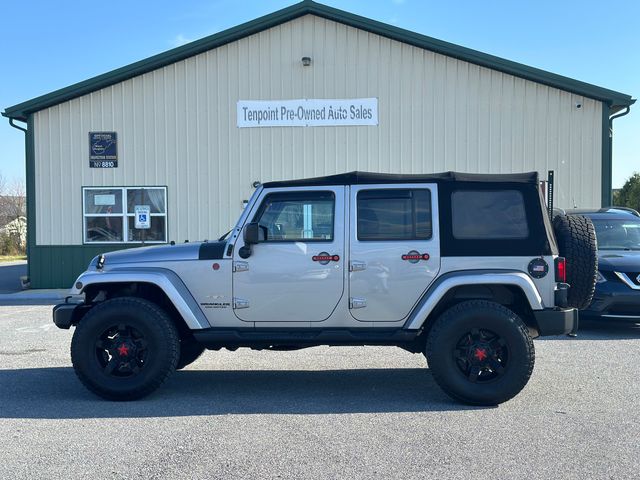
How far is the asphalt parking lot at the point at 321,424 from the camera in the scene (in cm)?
403

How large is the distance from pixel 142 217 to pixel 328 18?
7036 mm

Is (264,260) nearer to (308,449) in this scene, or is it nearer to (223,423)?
(223,423)

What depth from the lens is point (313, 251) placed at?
5586 mm

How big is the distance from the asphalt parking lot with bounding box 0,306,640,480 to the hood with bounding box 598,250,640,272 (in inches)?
62.1

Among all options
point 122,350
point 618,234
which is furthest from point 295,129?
point 122,350

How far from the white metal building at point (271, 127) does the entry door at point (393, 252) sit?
10116 millimetres

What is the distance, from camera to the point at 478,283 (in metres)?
5.40

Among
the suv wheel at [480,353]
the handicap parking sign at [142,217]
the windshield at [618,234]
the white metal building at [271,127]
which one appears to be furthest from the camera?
the handicap parking sign at [142,217]

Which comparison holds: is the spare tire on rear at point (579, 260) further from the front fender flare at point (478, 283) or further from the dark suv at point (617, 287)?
the dark suv at point (617, 287)

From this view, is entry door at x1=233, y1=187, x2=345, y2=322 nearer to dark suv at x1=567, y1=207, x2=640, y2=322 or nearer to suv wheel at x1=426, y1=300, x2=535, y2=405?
suv wheel at x1=426, y1=300, x2=535, y2=405

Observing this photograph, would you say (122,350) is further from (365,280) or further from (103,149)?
(103,149)

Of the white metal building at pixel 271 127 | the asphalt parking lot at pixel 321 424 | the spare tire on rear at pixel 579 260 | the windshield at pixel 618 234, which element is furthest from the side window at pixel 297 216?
the white metal building at pixel 271 127

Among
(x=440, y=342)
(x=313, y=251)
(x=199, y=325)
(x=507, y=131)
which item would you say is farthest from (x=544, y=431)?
(x=507, y=131)

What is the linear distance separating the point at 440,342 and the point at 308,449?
1.65 m
